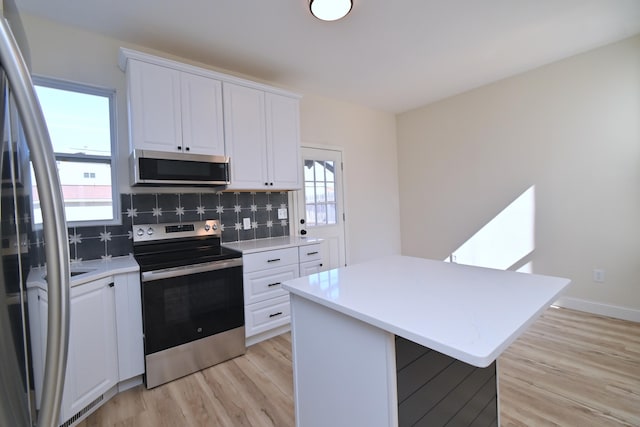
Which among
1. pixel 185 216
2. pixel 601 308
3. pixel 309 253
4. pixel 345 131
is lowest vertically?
pixel 601 308

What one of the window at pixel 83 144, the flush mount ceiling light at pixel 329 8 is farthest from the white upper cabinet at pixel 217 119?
the flush mount ceiling light at pixel 329 8

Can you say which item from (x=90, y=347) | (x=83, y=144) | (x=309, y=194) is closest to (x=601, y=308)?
(x=309, y=194)

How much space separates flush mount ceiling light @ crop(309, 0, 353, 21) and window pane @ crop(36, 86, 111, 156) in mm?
1882

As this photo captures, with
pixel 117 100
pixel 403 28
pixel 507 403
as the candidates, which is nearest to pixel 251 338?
pixel 507 403

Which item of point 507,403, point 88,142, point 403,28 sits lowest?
point 507,403

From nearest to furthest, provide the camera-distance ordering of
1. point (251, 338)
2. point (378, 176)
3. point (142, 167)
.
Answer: point (142, 167) < point (251, 338) < point (378, 176)

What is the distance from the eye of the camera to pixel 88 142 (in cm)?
236

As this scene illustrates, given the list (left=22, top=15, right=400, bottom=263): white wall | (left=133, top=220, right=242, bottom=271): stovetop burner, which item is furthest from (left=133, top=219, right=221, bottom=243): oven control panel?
(left=22, top=15, right=400, bottom=263): white wall

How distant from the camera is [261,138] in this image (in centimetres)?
283

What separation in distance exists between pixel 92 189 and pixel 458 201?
13.5ft

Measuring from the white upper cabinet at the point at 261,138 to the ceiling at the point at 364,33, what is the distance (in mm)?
411

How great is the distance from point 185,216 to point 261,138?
1028mm

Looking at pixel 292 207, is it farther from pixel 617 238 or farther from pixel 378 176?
pixel 617 238

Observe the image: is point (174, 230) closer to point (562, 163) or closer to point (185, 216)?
point (185, 216)
